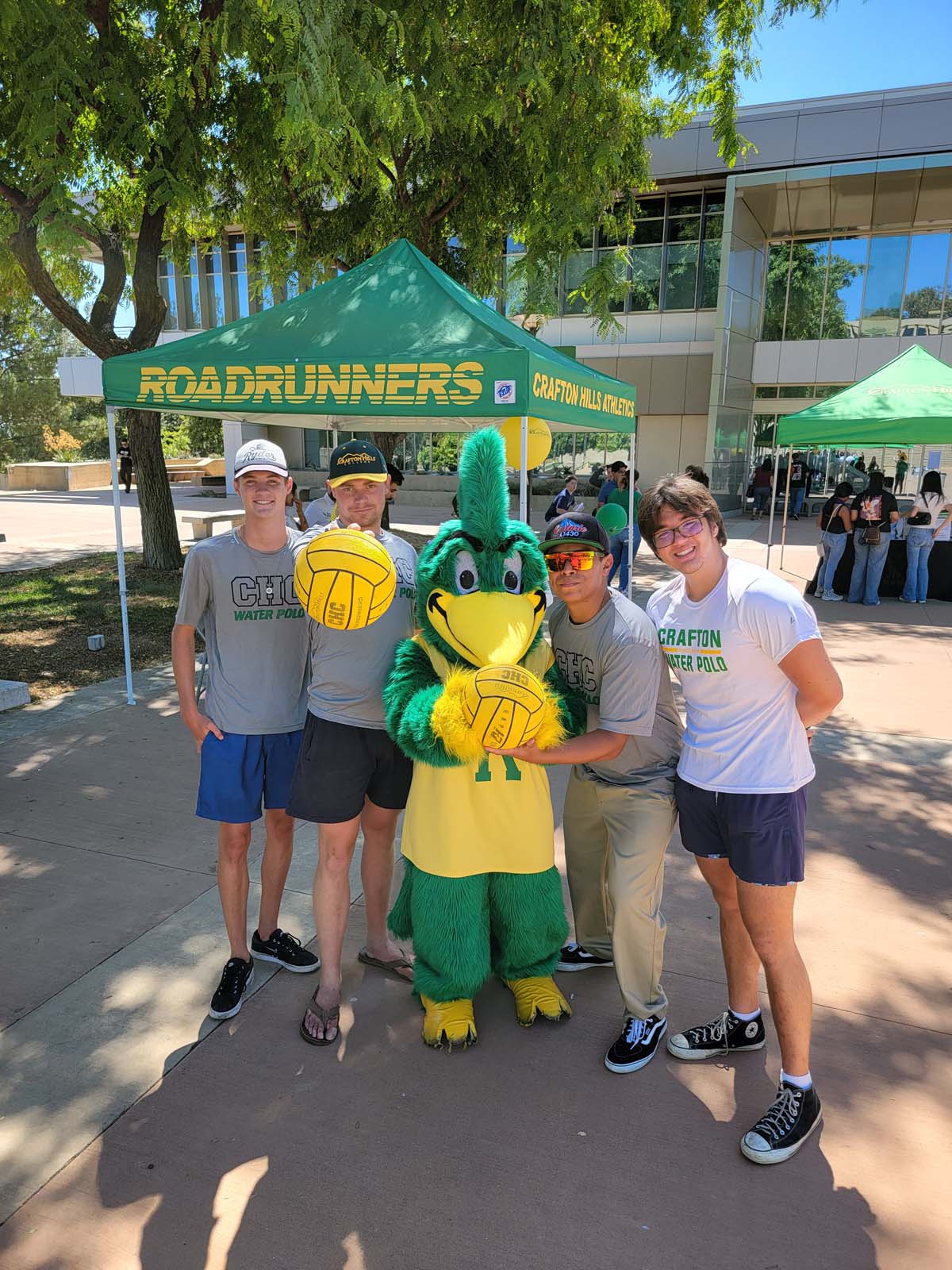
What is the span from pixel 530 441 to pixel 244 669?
4.09 metres

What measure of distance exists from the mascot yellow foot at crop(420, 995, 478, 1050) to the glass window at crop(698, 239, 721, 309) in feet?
79.9

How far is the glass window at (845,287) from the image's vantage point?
2373 centimetres

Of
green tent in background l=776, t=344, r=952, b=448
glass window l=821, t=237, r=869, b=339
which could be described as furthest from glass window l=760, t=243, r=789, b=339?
green tent in background l=776, t=344, r=952, b=448

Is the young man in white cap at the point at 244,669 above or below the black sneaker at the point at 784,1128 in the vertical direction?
above

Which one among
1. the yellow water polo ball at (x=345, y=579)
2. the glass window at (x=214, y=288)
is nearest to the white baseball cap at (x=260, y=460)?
the yellow water polo ball at (x=345, y=579)

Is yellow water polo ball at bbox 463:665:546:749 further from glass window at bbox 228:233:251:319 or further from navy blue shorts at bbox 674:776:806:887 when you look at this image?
glass window at bbox 228:233:251:319

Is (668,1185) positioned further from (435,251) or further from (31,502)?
(31,502)

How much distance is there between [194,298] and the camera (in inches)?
1185

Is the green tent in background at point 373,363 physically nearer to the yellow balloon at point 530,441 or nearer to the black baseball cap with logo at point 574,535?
the yellow balloon at point 530,441

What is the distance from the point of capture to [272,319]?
5.95m

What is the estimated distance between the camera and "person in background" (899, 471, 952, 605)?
10.9 m

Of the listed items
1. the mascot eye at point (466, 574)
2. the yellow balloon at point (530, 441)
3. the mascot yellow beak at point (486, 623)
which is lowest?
the mascot yellow beak at point (486, 623)

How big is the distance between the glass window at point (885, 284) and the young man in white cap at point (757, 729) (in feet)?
79.7

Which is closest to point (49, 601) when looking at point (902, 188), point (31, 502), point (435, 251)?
point (435, 251)
